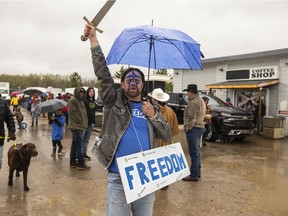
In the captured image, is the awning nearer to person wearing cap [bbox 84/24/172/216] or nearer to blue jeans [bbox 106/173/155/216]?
person wearing cap [bbox 84/24/172/216]

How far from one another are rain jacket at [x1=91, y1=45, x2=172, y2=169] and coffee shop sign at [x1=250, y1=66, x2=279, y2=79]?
1393 centimetres

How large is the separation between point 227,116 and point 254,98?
5748mm

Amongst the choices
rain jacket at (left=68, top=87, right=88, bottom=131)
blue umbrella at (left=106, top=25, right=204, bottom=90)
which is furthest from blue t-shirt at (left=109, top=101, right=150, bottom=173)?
rain jacket at (left=68, top=87, right=88, bottom=131)

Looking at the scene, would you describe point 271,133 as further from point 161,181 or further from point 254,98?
point 161,181

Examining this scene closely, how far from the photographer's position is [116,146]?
2.43 metres

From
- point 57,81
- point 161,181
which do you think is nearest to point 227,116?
→ point 161,181

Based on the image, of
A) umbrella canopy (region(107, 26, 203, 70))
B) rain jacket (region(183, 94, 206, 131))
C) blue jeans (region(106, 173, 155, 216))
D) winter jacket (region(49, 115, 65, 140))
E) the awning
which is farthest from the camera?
the awning

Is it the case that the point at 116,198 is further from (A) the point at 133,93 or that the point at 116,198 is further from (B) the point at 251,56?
(B) the point at 251,56

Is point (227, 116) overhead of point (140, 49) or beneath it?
beneath

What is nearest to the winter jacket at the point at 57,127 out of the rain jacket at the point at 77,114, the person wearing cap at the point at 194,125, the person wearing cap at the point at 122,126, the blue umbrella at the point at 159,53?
the rain jacket at the point at 77,114

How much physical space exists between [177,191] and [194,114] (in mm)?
1544

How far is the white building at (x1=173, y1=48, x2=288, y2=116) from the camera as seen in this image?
14.7m

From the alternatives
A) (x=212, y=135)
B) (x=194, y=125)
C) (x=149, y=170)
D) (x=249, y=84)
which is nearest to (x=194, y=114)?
(x=194, y=125)

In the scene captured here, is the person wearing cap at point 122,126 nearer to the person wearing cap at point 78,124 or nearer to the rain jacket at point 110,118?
the rain jacket at point 110,118
